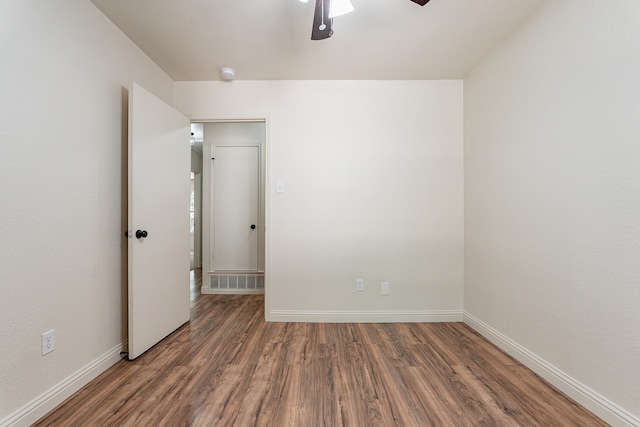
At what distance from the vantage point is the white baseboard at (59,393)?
1185mm

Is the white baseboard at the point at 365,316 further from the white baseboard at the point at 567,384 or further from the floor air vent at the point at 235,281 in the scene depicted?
the floor air vent at the point at 235,281

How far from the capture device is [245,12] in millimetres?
1649

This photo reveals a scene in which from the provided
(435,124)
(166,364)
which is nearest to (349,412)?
(166,364)

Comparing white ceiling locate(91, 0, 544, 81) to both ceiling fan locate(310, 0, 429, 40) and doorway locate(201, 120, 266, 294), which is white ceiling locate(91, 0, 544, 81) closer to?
ceiling fan locate(310, 0, 429, 40)

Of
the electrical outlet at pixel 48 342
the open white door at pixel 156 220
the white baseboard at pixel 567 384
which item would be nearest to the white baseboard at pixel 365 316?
the white baseboard at pixel 567 384

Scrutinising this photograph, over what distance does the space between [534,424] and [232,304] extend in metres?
2.74

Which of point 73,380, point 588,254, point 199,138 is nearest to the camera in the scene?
point 588,254

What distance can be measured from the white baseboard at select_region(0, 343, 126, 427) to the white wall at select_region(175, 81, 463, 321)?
4.27 feet

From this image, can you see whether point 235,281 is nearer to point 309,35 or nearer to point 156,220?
point 156,220

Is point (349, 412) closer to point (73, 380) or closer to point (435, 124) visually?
point (73, 380)

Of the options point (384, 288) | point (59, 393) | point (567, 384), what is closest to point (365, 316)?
point (384, 288)

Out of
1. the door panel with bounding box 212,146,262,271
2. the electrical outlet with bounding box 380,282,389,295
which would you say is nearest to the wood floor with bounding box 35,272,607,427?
the electrical outlet with bounding box 380,282,389,295

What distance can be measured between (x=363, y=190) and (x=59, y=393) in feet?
8.22

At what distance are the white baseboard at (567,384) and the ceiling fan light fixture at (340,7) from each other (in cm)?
239
